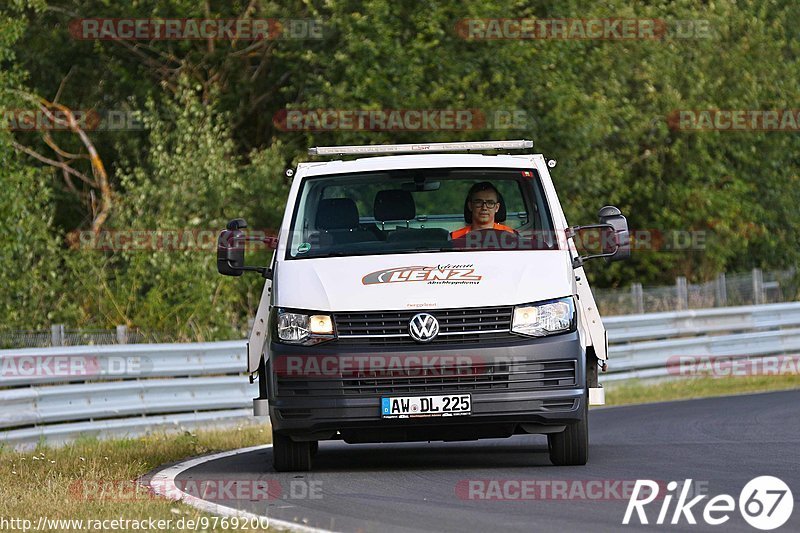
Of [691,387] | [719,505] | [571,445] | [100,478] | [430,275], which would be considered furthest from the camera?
[691,387]

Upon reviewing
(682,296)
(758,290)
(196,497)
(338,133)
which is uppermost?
(338,133)

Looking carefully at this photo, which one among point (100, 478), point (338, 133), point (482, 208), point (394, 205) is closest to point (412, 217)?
point (394, 205)

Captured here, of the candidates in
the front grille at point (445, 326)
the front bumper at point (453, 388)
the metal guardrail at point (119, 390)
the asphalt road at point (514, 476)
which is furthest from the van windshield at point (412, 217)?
the metal guardrail at point (119, 390)

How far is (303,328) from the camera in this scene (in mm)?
9859

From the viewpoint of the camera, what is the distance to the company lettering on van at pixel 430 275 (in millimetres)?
→ 9836

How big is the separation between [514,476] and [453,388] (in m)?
0.68

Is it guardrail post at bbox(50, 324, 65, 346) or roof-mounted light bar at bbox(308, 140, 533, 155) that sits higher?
roof-mounted light bar at bbox(308, 140, 533, 155)

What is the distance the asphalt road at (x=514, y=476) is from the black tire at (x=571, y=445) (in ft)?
0.34

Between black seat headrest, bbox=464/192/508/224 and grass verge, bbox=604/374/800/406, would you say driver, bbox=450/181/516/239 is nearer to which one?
black seat headrest, bbox=464/192/508/224

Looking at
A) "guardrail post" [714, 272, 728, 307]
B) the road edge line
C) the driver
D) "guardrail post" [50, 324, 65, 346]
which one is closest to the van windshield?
the driver

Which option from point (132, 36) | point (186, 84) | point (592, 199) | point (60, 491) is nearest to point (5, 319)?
point (186, 84)

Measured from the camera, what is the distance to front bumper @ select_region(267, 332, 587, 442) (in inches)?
380

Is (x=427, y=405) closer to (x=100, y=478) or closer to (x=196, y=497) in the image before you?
(x=196, y=497)

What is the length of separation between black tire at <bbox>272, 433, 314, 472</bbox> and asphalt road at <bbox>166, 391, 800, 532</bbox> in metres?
0.12
